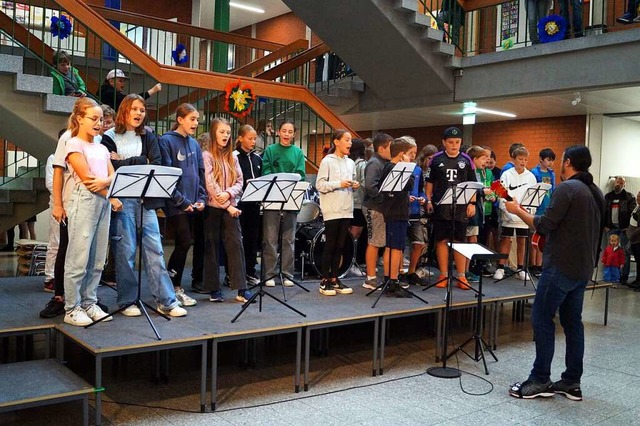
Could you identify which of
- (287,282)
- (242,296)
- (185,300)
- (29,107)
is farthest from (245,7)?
(185,300)

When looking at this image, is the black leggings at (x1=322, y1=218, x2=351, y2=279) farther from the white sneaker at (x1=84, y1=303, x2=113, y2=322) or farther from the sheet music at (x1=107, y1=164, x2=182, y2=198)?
the white sneaker at (x1=84, y1=303, x2=113, y2=322)

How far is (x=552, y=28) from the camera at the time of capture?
9875mm

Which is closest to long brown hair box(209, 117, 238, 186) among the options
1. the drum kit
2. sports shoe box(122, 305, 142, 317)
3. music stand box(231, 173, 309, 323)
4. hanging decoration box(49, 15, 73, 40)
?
music stand box(231, 173, 309, 323)

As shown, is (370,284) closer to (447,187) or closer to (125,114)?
(447,187)

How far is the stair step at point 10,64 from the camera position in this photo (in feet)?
22.5

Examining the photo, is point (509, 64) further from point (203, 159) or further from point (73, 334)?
point (73, 334)

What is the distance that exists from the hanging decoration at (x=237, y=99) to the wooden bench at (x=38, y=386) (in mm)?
4538

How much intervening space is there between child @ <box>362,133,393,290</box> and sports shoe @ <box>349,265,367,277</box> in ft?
3.42

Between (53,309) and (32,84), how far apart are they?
3.23 m

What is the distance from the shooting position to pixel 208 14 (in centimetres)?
1994

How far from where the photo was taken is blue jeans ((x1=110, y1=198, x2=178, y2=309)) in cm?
494

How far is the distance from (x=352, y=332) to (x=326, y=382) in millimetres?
1790

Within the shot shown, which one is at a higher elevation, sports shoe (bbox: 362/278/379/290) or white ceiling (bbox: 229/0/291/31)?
white ceiling (bbox: 229/0/291/31)

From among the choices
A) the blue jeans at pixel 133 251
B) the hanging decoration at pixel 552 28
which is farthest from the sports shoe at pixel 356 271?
the hanging decoration at pixel 552 28
